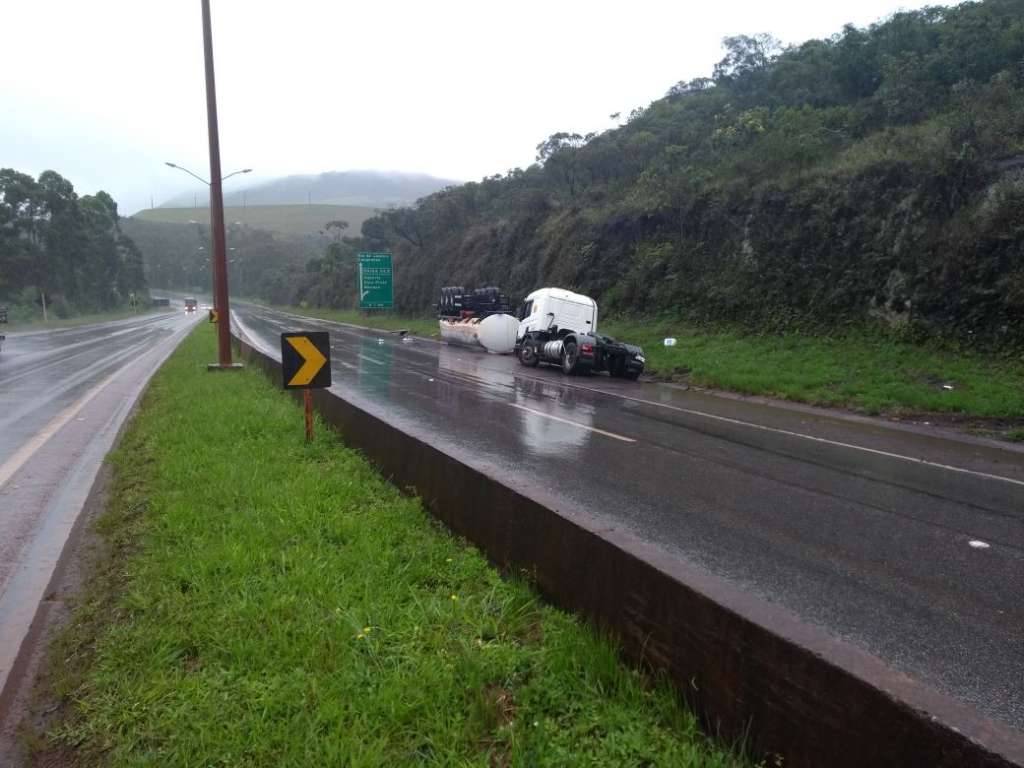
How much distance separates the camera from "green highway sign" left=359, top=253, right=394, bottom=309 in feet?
139

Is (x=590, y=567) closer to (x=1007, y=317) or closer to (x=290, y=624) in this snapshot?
(x=290, y=624)

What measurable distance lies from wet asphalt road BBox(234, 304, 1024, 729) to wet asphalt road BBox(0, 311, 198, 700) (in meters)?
3.39

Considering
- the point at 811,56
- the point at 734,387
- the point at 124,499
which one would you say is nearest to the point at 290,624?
the point at 124,499

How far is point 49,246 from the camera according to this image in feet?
214

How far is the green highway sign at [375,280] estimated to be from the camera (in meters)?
42.4

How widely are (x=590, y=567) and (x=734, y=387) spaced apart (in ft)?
45.6

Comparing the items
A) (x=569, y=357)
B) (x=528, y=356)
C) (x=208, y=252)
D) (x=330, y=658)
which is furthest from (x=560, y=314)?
(x=208, y=252)

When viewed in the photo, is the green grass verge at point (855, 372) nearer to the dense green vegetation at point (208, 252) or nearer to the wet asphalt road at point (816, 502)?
the wet asphalt road at point (816, 502)

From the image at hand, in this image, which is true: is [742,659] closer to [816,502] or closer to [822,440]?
[816,502]

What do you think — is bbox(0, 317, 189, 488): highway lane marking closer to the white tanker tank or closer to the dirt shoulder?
the dirt shoulder

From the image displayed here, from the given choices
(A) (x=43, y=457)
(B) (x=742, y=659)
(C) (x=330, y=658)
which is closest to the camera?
(B) (x=742, y=659)

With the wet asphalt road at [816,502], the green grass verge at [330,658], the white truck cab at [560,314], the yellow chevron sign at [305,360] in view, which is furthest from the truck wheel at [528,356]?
the green grass verge at [330,658]

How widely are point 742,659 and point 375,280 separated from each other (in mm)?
41752

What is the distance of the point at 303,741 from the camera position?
3100 mm
